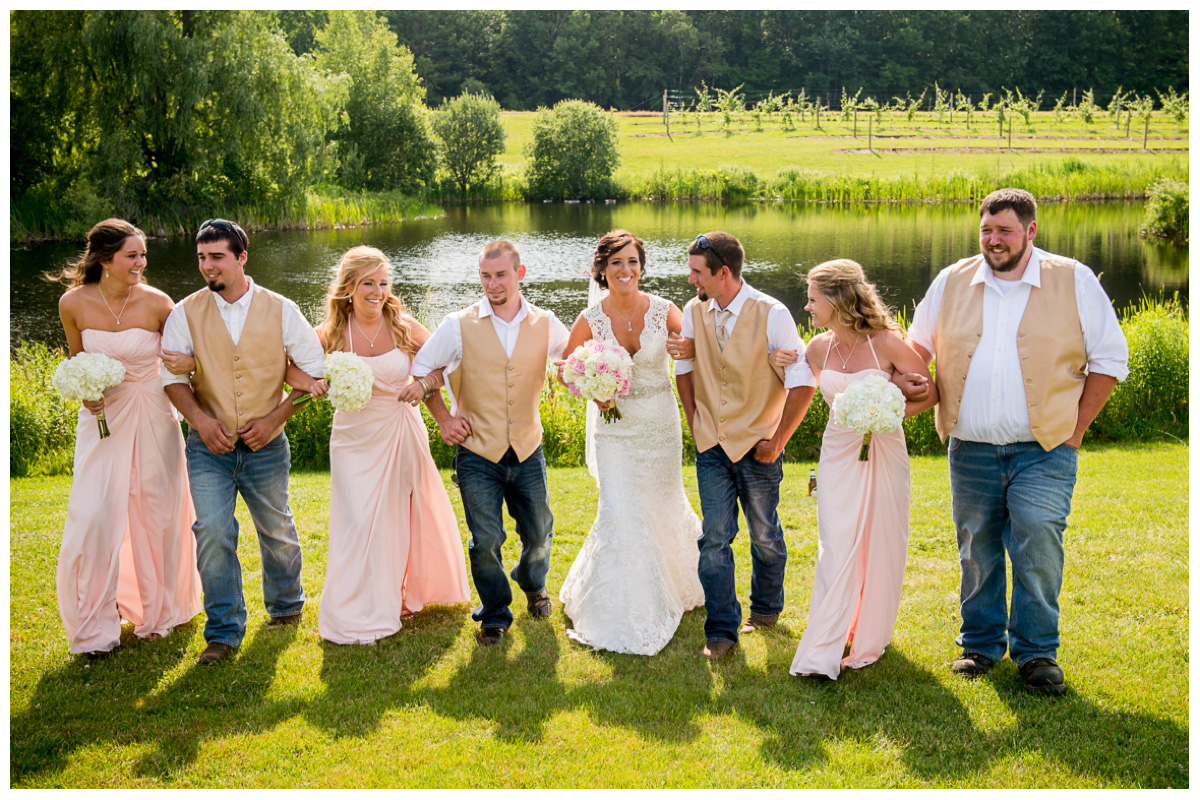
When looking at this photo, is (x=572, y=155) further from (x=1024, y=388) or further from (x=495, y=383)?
(x=1024, y=388)

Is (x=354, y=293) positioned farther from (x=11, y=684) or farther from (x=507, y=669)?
(x=11, y=684)

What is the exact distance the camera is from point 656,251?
28.8m

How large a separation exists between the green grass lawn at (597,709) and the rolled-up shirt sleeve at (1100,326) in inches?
61.5

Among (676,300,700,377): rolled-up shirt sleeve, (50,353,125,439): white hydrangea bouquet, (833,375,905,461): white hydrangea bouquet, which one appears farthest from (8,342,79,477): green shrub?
(833,375,905,461): white hydrangea bouquet

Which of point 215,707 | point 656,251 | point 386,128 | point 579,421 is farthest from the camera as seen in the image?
point 386,128

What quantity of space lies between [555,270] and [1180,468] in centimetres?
1909

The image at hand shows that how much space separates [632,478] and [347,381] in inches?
66.2

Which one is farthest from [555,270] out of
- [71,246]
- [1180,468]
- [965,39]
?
[965,39]

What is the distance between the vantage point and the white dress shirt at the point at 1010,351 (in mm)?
4500

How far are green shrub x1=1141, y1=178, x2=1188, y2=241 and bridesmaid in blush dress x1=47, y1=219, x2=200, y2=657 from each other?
32487mm

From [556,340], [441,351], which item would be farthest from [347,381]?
[556,340]

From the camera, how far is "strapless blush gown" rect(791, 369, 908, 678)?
15.8ft

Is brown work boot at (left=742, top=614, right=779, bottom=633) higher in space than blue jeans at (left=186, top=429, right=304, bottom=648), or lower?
lower

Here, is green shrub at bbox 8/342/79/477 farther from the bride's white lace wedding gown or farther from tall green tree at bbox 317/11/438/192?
tall green tree at bbox 317/11/438/192
